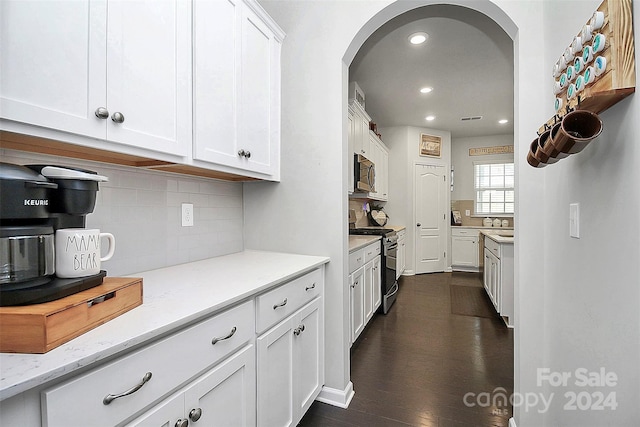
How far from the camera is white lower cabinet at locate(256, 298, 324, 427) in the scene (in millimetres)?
1280

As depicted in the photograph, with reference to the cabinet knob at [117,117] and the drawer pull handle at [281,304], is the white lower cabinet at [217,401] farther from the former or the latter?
the cabinet knob at [117,117]

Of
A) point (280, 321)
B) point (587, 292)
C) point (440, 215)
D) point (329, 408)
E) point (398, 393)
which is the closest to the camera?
point (587, 292)

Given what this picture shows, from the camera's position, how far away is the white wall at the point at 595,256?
843mm

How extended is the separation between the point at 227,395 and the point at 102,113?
3.34ft

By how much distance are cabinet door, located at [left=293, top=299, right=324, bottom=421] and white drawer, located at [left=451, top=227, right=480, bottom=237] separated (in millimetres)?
5356

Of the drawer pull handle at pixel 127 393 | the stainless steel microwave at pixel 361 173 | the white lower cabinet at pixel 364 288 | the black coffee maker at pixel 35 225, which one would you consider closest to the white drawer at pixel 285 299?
the drawer pull handle at pixel 127 393

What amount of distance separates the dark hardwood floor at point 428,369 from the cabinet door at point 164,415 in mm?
1110

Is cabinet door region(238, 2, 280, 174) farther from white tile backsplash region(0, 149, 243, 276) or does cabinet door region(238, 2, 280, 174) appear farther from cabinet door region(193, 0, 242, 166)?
white tile backsplash region(0, 149, 243, 276)

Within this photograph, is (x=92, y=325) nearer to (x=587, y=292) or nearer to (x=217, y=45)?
(x=217, y=45)

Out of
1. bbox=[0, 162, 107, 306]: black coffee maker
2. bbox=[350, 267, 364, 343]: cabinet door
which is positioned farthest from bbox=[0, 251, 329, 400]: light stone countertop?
bbox=[350, 267, 364, 343]: cabinet door

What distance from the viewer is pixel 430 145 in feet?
19.9

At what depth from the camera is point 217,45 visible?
1497 millimetres

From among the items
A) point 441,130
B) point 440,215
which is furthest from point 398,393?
point 441,130

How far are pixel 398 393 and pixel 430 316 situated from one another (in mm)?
1645
